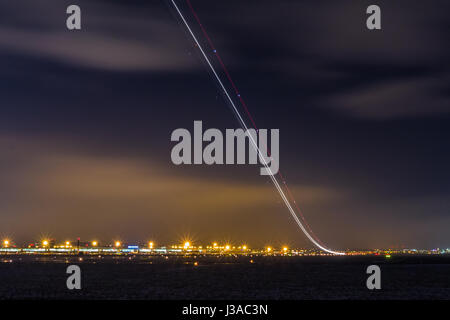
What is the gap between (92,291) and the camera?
8256 centimetres

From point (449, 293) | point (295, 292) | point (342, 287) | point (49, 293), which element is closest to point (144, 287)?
point (49, 293)

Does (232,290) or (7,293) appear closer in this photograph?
(7,293)

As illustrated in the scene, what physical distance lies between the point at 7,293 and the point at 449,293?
58826 mm

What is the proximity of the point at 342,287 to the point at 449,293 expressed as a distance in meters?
17.2

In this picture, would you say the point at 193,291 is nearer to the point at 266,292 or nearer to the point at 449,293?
the point at 266,292
